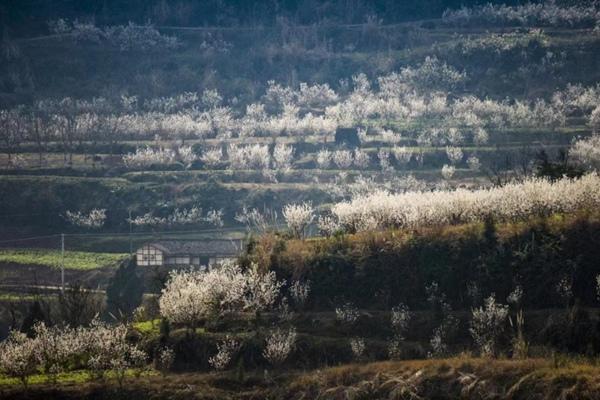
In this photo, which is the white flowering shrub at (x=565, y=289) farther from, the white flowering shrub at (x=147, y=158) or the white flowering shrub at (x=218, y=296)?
the white flowering shrub at (x=147, y=158)

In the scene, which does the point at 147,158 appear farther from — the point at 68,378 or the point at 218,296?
the point at 68,378

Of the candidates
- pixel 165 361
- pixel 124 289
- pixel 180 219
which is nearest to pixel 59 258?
pixel 124 289

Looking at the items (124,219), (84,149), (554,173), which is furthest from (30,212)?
(554,173)

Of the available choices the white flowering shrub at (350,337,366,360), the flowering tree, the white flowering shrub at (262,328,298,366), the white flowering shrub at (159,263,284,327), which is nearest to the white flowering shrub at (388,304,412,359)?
the white flowering shrub at (350,337,366,360)

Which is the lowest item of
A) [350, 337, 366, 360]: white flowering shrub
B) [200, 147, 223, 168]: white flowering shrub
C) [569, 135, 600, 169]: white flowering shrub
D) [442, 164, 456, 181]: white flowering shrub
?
[200, 147, 223, 168]: white flowering shrub

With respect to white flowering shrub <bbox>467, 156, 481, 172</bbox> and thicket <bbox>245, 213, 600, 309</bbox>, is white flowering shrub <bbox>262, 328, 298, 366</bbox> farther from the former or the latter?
white flowering shrub <bbox>467, 156, 481, 172</bbox>

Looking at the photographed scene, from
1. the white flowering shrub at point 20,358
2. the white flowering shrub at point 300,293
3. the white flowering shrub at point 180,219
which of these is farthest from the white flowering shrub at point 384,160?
the white flowering shrub at point 20,358
